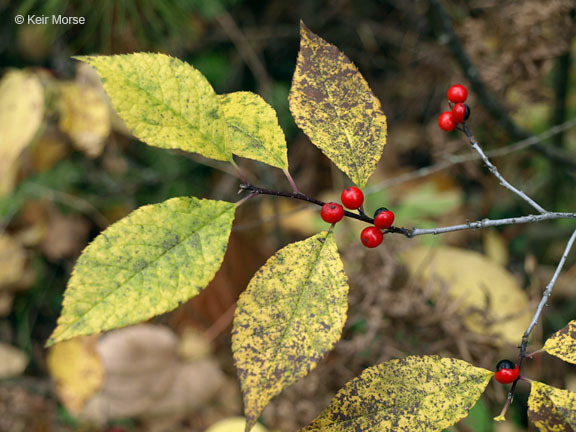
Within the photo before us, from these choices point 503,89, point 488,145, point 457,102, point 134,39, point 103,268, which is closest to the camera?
point 103,268

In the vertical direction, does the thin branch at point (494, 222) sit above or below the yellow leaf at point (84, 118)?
above

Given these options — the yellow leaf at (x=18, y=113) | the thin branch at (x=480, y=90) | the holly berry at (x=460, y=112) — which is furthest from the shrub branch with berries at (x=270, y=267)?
the yellow leaf at (x=18, y=113)

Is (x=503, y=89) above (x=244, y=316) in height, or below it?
below

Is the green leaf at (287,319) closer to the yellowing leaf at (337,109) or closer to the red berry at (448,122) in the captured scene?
the yellowing leaf at (337,109)

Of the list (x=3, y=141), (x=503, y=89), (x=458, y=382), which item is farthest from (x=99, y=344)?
(x=503, y=89)

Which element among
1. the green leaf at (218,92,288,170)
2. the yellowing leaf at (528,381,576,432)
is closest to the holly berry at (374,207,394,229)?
the green leaf at (218,92,288,170)

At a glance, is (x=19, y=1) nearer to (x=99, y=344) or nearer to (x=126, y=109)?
(x=99, y=344)
